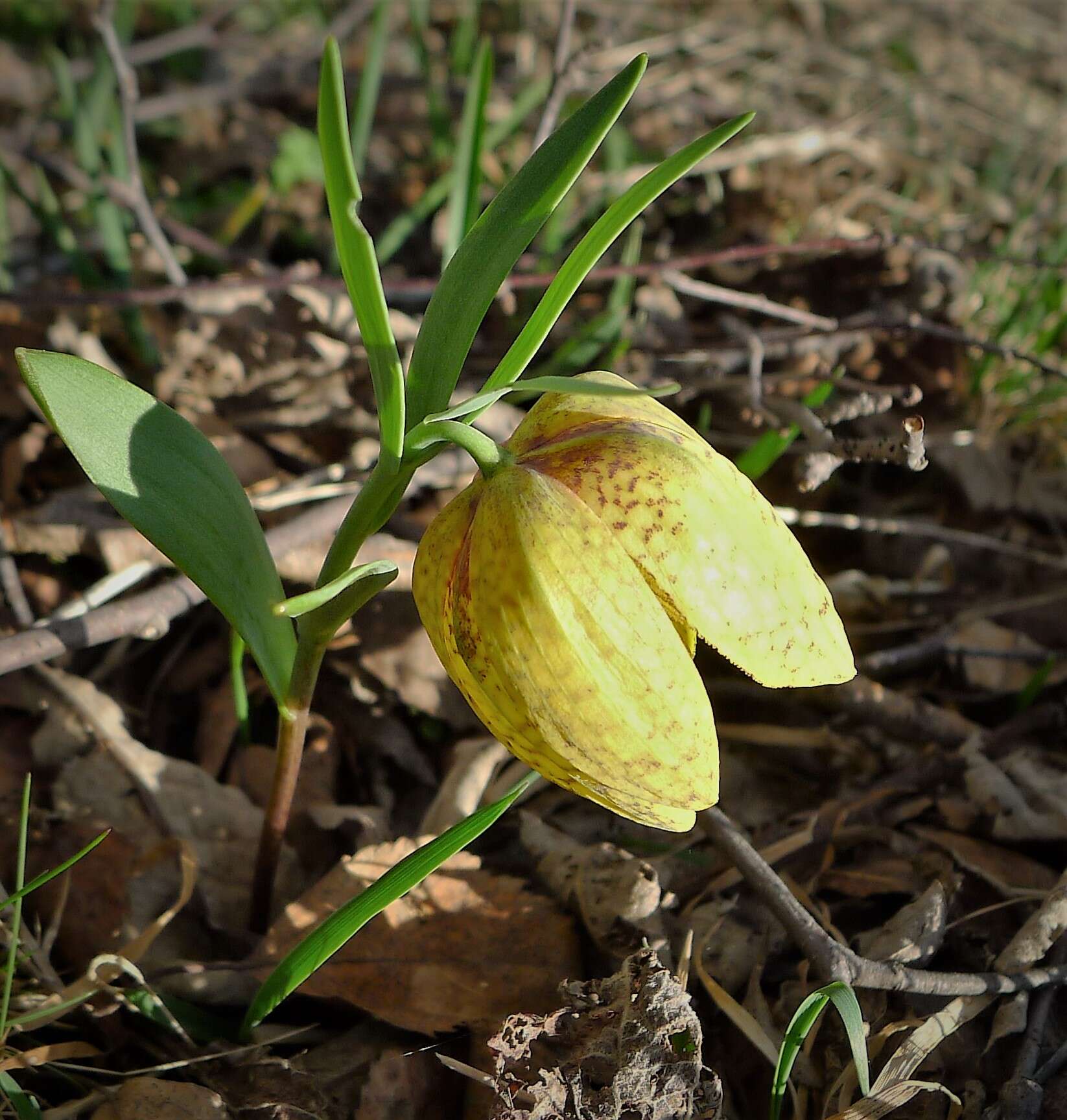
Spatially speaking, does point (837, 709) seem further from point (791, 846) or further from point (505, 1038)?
point (505, 1038)

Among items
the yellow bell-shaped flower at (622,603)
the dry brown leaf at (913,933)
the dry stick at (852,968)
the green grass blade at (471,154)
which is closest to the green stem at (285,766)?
the yellow bell-shaped flower at (622,603)

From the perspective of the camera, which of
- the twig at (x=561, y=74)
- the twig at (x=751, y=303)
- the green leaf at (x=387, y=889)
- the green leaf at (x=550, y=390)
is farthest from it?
the twig at (x=561, y=74)

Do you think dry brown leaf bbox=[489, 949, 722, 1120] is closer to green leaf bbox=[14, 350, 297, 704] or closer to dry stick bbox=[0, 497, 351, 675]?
green leaf bbox=[14, 350, 297, 704]

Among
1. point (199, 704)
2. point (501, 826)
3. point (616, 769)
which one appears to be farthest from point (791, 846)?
point (199, 704)

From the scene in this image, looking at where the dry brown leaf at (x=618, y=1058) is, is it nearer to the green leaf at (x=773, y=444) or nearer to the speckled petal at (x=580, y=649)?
the speckled petal at (x=580, y=649)

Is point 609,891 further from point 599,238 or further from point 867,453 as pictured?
point 599,238

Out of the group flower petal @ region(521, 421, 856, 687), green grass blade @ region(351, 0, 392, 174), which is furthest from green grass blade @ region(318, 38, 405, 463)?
green grass blade @ region(351, 0, 392, 174)

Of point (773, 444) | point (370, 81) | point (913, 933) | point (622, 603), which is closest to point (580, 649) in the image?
point (622, 603)
